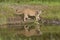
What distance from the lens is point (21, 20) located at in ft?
3.97

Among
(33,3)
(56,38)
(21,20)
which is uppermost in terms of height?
(33,3)

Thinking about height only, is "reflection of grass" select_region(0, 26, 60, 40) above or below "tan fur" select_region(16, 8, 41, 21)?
below

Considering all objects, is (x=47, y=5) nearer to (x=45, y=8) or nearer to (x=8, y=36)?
(x=45, y=8)

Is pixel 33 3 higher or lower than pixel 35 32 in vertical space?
higher

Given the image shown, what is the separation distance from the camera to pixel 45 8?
4.01 ft

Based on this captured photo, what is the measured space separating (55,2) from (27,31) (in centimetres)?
27

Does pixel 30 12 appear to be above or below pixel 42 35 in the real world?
above

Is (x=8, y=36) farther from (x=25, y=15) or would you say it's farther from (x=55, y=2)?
(x=55, y=2)

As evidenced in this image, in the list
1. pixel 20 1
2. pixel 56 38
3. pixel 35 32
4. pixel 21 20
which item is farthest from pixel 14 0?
pixel 56 38

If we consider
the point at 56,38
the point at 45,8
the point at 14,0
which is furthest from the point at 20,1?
the point at 56,38

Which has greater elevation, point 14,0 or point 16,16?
point 14,0

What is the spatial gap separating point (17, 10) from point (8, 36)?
181 millimetres

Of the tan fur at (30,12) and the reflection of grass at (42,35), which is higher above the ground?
the tan fur at (30,12)

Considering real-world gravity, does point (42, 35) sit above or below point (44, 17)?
below
